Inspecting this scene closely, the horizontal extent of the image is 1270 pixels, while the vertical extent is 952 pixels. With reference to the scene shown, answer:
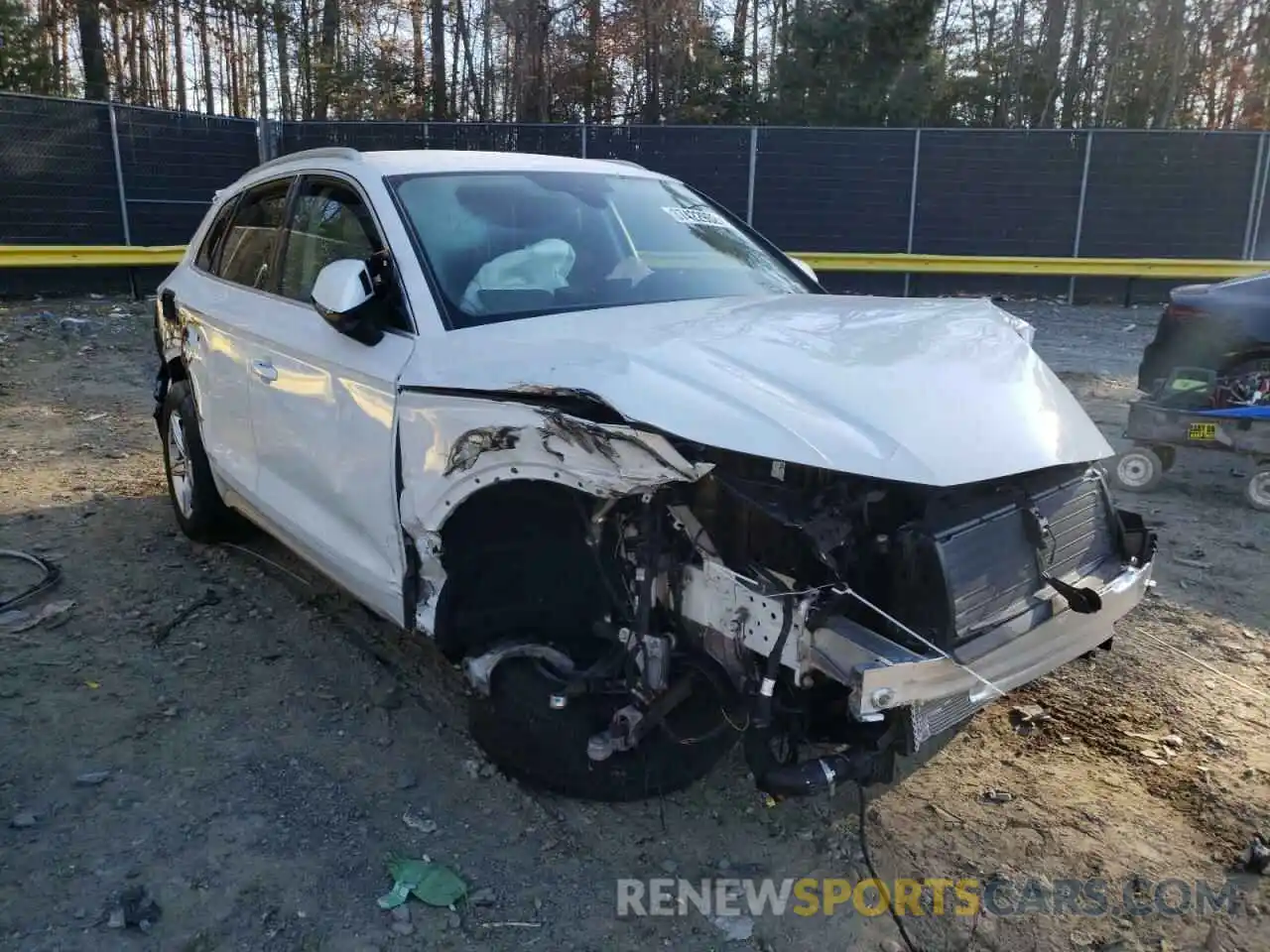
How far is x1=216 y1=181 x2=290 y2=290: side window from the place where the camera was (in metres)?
4.61

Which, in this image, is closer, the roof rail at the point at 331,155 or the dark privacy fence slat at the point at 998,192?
the roof rail at the point at 331,155

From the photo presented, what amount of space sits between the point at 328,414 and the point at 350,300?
1.84 ft

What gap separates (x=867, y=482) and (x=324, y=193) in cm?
266

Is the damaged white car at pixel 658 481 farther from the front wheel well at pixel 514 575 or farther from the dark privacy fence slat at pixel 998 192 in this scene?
the dark privacy fence slat at pixel 998 192

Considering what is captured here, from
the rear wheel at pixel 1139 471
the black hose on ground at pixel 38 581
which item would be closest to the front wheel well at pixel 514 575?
the black hose on ground at pixel 38 581

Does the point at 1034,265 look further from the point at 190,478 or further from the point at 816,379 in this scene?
the point at 816,379

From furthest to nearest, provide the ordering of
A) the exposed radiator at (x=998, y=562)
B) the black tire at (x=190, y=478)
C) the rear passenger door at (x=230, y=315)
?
the black tire at (x=190, y=478) < the rear passenger door at (x=230, y=315) < the exposed radiator at (x=998, y=562)

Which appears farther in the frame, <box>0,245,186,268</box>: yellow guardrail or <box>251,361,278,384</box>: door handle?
<box>0,245,186,268</box>: yellow guardrail

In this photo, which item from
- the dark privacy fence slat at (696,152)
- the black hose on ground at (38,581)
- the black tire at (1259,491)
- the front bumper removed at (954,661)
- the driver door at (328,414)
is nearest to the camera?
the front bumper removed at (954,661)

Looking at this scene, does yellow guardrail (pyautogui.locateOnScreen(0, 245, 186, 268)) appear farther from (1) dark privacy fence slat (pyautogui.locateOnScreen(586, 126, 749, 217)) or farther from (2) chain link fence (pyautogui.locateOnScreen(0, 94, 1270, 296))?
(1) dark privacy fence slat (pyautogui.locateOnScreen(586, 126, 749, 217))

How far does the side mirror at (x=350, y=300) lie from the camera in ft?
10.9

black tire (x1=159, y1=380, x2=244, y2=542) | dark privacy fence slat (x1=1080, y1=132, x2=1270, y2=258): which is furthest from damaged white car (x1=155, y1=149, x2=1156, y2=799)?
Result: dark privacy fence slat (x1=1080, y1=132, x2=1270, y2=258)

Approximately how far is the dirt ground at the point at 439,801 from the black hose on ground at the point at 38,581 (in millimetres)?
82

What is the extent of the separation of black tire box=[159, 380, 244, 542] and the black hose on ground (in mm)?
671
